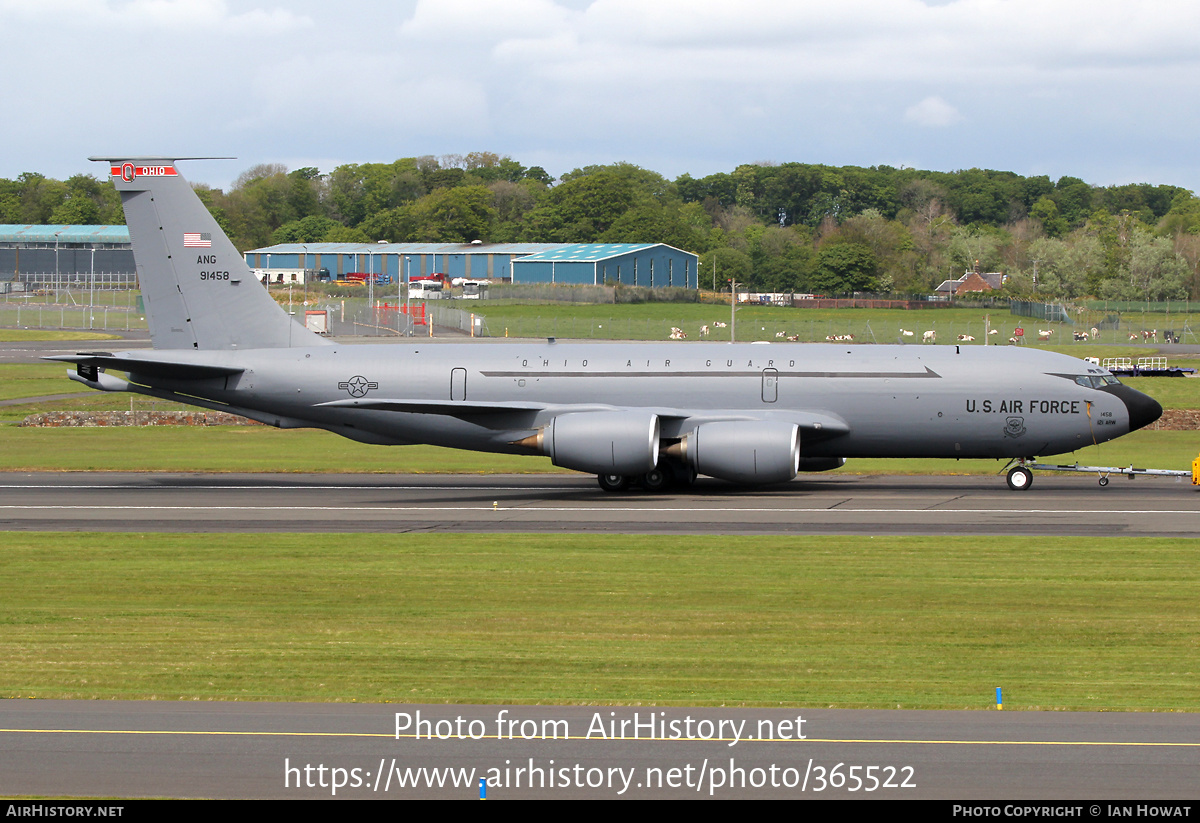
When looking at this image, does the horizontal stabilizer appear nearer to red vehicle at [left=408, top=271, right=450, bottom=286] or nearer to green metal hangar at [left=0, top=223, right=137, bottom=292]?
red vehicle at [left=408, top=271, right=450, bottom=286]

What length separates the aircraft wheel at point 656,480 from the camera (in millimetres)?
36719

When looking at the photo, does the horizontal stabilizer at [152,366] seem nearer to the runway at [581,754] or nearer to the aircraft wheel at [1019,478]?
the runway at [581,754]

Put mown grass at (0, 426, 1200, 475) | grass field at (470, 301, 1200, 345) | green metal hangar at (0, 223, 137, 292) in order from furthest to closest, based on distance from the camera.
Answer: green metal hangar at (0, 223, 137, 292) < grass field at (470, 301, 1200, 345) < mown grass at (0, 426, 1200, 475)

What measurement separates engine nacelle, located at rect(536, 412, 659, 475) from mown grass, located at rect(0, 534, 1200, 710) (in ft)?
22.6

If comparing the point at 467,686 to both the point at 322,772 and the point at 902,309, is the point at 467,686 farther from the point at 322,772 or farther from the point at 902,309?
the point at 902,309

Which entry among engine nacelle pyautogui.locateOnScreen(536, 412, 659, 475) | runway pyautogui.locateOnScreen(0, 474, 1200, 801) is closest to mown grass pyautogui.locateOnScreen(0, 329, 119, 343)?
engine nacelle pyautogui.locateOnScreen(536, 412, 659, 475)

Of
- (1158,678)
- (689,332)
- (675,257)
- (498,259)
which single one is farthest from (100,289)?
(1158,678)

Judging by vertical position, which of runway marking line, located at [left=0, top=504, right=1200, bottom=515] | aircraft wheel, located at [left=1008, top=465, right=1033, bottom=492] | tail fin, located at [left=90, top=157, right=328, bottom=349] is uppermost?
tail fin, located at [left=90, top=157, right=328, bottom=349]

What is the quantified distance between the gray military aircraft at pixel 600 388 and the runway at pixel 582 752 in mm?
20369

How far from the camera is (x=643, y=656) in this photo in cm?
1698

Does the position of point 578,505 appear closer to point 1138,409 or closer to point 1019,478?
point 1019,478

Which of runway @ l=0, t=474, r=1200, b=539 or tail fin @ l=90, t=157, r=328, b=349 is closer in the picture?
runway @ l=0, t=474, r=1200, b=539

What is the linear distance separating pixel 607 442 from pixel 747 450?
12.3 ft

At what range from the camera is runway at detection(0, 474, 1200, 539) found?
29094 mm
